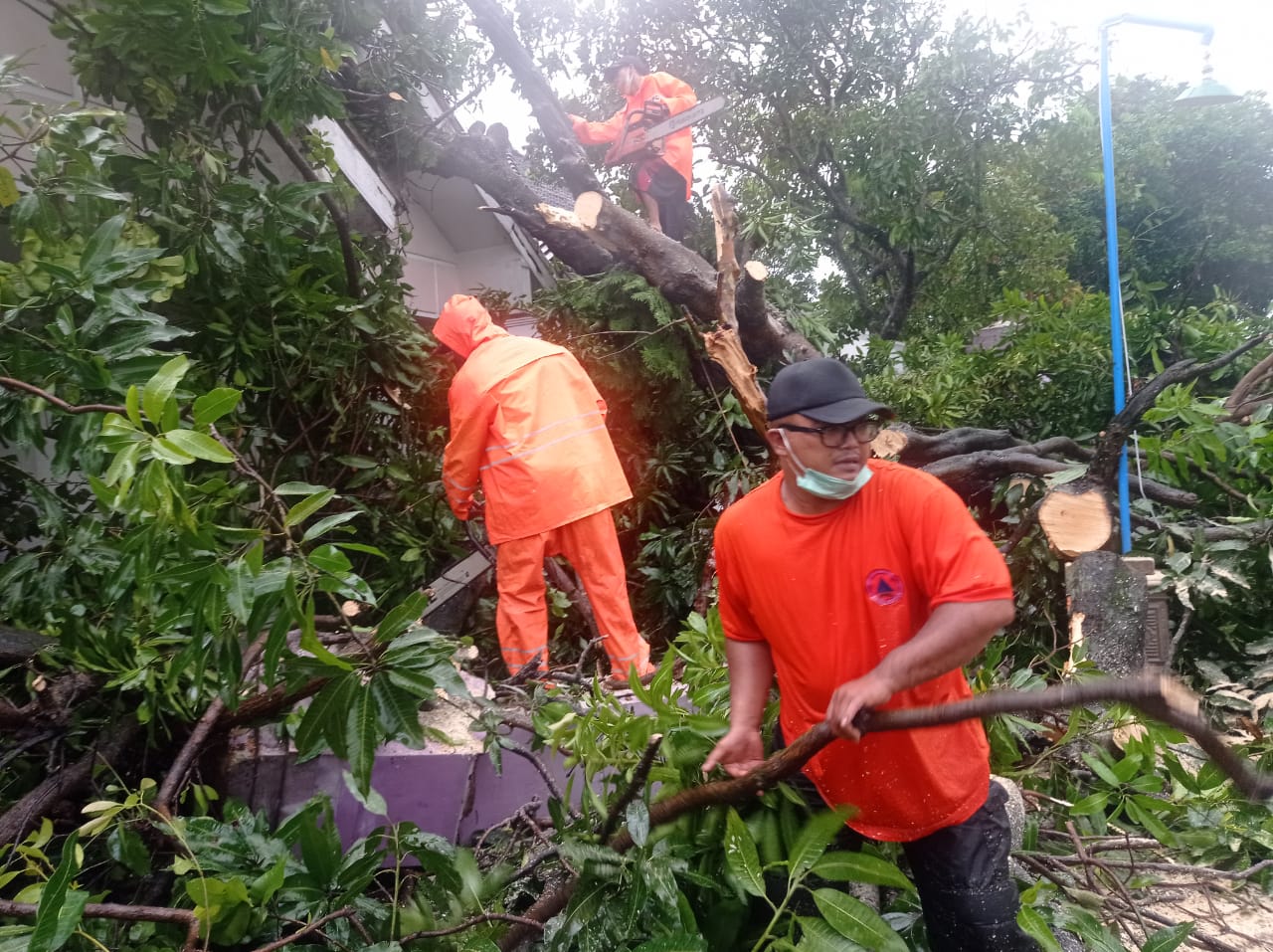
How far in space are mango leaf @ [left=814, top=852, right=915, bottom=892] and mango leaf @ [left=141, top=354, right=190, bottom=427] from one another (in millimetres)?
1589

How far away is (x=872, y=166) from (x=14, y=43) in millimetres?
8665

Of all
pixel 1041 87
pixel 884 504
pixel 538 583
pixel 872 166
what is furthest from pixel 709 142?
pixel 884 504

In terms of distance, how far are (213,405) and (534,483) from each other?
2184 millimetres

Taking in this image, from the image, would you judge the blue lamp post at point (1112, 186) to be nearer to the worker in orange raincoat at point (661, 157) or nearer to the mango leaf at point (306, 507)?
the worker in orange raincoat at point (661, 157)

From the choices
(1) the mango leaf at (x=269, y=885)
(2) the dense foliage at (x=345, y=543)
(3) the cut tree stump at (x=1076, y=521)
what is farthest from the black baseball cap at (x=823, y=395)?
(3) the cut tree stump at (x=1076, y=521)

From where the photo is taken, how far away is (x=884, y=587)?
1.67 m

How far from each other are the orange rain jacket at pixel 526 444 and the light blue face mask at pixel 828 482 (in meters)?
2.12

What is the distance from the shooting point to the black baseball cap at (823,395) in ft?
5.55

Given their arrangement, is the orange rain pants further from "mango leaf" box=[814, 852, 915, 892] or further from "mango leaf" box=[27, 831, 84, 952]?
"mango leaf" box=[27, 831, 84, 952]

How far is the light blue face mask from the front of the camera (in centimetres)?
171

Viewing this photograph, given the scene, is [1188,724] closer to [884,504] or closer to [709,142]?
[884,504]

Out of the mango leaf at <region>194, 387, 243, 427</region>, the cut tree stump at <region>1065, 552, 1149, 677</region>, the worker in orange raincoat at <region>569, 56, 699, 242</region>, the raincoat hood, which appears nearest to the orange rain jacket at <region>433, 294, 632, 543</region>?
the raincoat hood

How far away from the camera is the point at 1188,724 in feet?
3.71

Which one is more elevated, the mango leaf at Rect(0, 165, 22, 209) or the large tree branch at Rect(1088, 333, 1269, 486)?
the mango leaf at Rect(0, 165, 22, 209)
